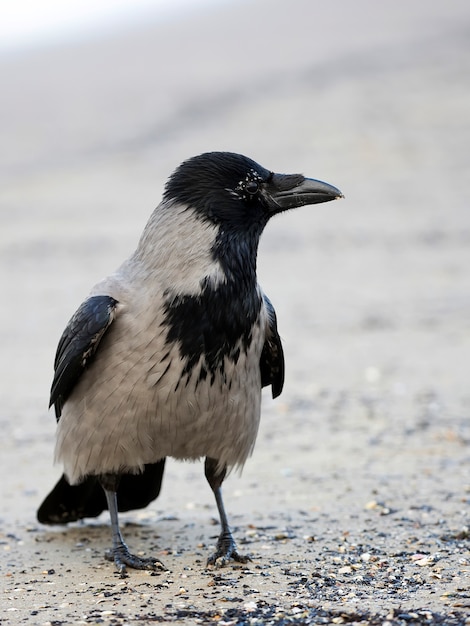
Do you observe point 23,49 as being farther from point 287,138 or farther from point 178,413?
point 178,413

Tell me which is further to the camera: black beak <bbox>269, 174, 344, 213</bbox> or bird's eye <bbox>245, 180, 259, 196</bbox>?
black beak <bbox>269, 174, 344, 213</bbox>

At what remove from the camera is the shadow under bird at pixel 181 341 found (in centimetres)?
470

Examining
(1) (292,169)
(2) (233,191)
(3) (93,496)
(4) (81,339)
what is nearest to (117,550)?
(3) (93,496)

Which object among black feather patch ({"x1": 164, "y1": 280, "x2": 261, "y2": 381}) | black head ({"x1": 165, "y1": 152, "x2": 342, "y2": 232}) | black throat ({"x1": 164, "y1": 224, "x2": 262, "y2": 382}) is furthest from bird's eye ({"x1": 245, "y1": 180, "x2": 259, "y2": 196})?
black feather patch ({"x1": 164, "y1": 280, "x2": 261, "y2": 381})

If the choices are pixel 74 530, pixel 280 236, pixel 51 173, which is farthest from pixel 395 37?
pixel 74 530

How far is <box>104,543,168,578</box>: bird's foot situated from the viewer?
16.1ft

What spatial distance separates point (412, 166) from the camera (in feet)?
66.1

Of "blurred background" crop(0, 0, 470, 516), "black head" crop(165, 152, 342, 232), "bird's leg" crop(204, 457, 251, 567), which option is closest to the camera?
"black head" crop(165, 152, 342, 232)

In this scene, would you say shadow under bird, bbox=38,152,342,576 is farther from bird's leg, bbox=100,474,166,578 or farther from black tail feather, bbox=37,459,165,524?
black tail feather, bbox=37,459,165,524

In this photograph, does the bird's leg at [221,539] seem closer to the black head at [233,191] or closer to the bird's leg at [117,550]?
the bird's leg at [117,550]

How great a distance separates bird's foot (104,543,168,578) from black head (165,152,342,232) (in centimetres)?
166

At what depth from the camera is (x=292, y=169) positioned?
19.8 metres

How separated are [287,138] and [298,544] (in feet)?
57.1

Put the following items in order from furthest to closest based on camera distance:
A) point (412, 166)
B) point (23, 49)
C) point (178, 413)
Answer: point (23, 49)
point (412, 166)
point (178, 413)
